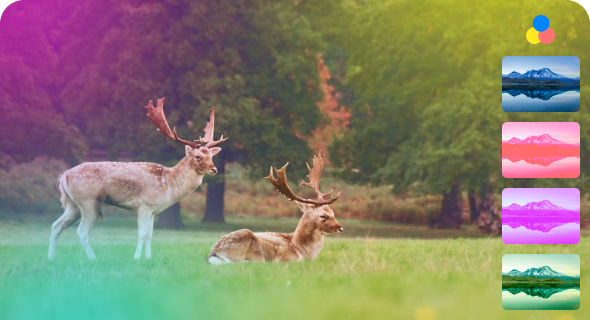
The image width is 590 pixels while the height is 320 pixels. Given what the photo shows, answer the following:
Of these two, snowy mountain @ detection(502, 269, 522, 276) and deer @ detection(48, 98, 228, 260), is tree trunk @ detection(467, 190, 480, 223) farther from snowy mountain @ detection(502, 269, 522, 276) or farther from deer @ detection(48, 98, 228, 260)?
snowy mountain @ detection(502, 269, 522, 276)

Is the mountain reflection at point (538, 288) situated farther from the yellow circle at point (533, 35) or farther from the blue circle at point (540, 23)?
the blue circle at point (540, 23)

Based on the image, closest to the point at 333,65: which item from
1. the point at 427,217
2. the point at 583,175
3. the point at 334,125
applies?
the point at 334,125

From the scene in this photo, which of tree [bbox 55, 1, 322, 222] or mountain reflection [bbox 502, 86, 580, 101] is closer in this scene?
mountain reflection [bbox 502, 86, 580, 101]

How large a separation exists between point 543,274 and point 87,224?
5.65 meters

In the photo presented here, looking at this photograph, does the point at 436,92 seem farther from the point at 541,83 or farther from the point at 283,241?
the point at 283,241

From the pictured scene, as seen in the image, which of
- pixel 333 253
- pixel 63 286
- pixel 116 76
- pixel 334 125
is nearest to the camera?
pixel 63 286

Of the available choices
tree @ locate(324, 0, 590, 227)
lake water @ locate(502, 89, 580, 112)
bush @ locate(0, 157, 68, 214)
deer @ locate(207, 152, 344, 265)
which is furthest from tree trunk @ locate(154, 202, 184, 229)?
lake water @ locate(502, 89, 580, 112)

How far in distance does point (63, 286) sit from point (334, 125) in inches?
390

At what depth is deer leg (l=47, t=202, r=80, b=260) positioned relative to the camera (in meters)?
8.34

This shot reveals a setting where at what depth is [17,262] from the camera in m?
8.01

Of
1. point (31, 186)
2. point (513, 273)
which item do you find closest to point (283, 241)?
point (513, 273)

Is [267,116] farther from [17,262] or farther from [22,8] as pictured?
[17,262]

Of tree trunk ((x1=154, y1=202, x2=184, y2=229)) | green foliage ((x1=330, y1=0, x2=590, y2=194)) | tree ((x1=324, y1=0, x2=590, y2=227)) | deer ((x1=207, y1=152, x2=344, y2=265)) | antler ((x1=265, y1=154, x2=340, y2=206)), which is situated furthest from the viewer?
tree trunk ((x1=154, y1=202, x2=184, y2=229))

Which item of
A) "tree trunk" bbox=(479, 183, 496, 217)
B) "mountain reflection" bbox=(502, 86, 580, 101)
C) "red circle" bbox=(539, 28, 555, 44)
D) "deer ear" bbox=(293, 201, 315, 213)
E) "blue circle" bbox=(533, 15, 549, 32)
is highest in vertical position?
"blue circle" bbox=(533, 15, 549, 32)
